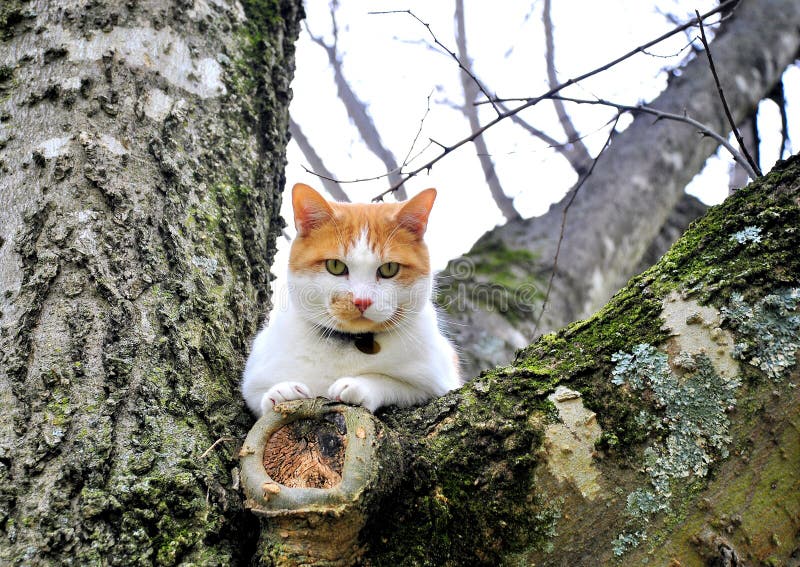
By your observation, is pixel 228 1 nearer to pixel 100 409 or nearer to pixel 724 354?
pixel 100 409

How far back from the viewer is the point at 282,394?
200 centimetres

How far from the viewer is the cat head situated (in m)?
2.37

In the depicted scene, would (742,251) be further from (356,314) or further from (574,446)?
(356,314)

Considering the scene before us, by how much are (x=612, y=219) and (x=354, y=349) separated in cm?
241

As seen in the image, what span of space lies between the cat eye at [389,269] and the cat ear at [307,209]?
0.33 metres

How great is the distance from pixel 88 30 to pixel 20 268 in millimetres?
1111

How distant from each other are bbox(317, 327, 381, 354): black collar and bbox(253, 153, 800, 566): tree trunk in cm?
78

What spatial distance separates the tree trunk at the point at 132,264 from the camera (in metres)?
1.49

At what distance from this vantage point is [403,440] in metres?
1.63


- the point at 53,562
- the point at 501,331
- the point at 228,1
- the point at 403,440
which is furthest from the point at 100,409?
the point at 501,331

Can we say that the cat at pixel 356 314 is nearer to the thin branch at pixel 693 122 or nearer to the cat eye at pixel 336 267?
the cat eye at pixel 336 267

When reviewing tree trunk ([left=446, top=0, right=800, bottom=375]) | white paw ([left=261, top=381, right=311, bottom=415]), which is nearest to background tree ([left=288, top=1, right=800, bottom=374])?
tree trunk ([left=446, top=0, right=800, bottom=375])

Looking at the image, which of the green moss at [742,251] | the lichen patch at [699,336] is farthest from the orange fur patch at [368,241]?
the lichen patch at [699,336]

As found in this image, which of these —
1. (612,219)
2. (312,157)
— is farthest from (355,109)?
(612,219)
